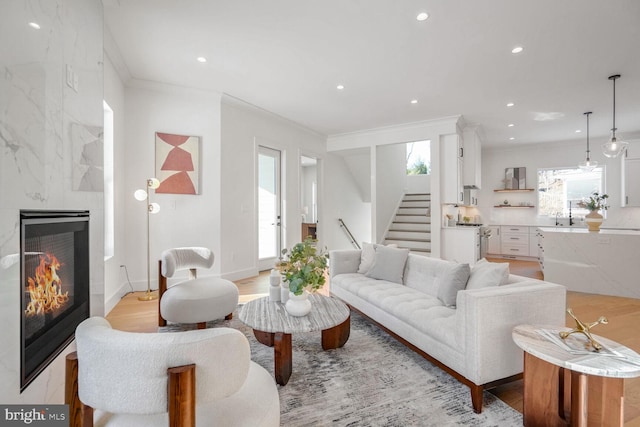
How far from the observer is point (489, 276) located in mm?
2287

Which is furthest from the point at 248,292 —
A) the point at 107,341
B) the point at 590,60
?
the point at 590,60

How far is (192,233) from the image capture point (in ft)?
15.1

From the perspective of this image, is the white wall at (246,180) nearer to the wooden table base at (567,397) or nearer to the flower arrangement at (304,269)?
the flower arrangement at (304,269)

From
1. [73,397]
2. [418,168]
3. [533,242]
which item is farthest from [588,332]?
[418,168]

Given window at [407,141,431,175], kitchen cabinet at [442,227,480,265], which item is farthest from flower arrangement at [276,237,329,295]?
window at [407,141,431,175]

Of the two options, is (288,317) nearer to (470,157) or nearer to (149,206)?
(149,206)

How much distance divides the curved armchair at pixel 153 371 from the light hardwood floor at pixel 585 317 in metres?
1.90

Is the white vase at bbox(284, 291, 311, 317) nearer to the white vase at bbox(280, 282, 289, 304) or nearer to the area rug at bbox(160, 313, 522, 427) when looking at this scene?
the white vase at bbox(280, 282, 289, 304)

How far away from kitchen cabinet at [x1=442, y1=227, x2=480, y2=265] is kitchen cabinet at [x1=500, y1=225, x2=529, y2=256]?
286cm

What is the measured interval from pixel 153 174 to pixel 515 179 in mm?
8548

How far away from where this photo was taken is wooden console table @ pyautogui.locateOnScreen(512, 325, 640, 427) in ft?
4.47

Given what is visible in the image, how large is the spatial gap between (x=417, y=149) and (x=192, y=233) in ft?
25.9

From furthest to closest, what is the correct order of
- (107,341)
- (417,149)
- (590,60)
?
(417,149) < (590,60) < (107,341)

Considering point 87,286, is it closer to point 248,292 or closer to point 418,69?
point 248,292
